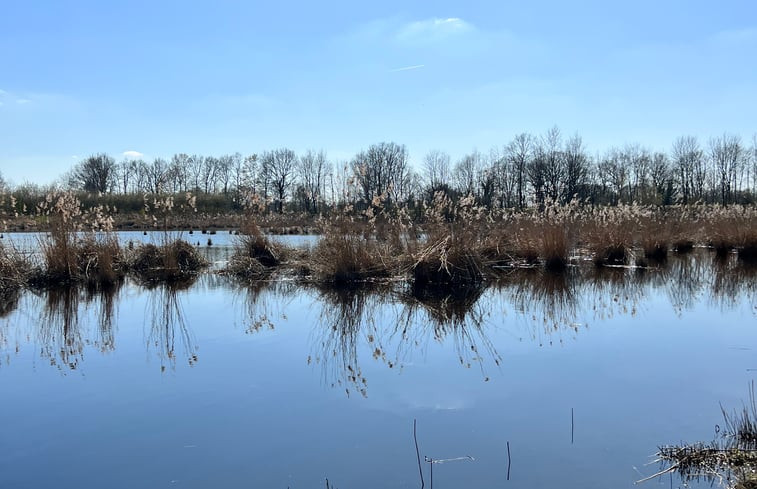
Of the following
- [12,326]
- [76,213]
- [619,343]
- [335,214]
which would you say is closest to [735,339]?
[619,343]

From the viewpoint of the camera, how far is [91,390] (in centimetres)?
408

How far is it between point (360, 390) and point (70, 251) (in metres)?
8.23

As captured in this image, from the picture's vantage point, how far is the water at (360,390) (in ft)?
9.34

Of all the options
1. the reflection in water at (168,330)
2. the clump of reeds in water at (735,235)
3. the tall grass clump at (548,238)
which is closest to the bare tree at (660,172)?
the clump of reeds in water at (735,235)

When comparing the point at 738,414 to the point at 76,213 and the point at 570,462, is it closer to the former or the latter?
the point at 570,462

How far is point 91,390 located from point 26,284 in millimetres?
6883

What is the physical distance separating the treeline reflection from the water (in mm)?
43

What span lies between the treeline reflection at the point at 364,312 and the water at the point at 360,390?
0.04 m

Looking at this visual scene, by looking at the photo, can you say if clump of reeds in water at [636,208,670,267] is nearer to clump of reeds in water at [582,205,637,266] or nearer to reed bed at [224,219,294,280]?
clump of reeds in water at [582,205,637,266]

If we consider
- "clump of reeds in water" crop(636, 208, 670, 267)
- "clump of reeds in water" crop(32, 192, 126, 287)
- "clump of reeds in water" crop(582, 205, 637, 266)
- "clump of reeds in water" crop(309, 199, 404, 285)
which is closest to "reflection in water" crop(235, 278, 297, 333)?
"clump of reeds in water" crop(309, 199, 404, 285)

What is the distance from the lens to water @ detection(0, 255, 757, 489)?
9.34 ft

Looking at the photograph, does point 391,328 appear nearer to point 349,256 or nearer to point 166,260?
point 349,256

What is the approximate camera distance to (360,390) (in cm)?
404

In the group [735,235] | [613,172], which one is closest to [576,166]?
[613,172]
